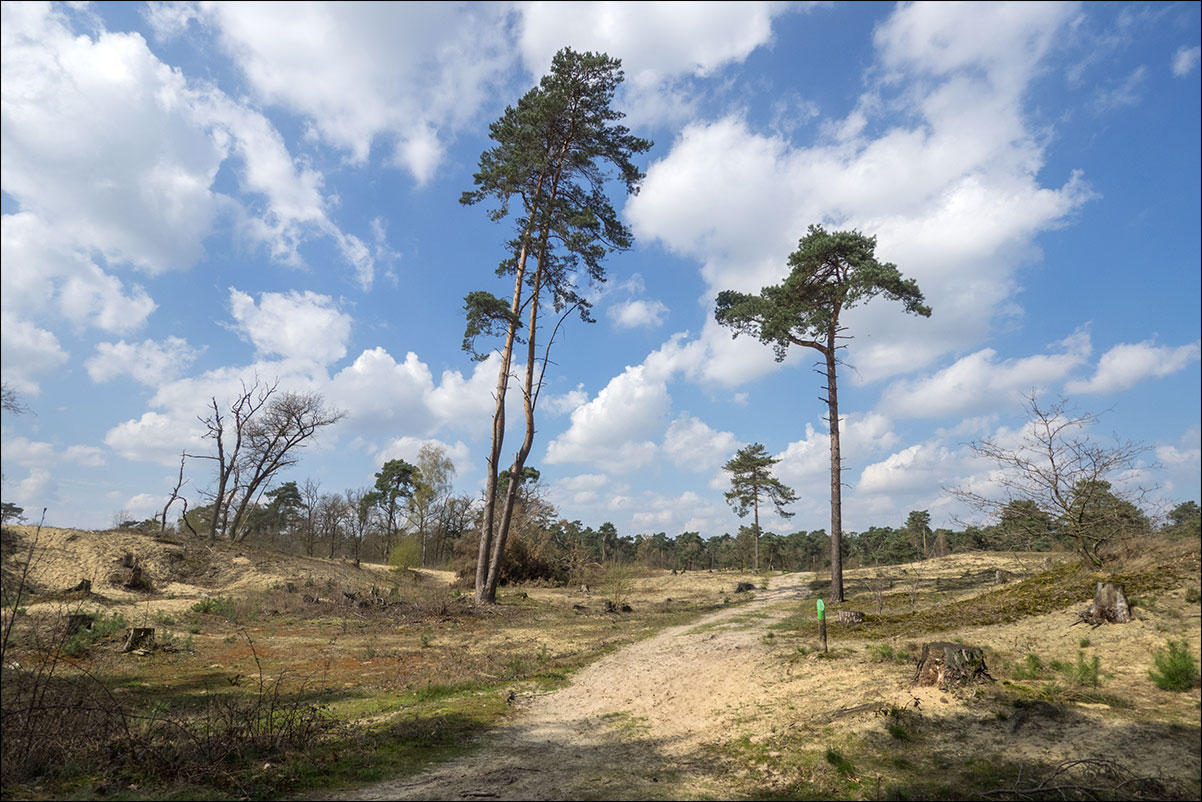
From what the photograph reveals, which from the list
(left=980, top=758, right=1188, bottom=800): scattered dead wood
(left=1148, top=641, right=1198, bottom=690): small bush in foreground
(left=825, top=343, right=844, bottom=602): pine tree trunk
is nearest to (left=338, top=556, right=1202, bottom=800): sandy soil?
(left=1148, top=641, right=1198, bottom=690): small bush in foreground

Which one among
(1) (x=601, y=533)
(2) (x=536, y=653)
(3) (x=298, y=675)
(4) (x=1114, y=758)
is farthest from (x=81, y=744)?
(1) (x=601, y=533)

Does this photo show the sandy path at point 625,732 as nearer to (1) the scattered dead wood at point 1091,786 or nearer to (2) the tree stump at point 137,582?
(1) the scattered dead wood at point 1091,786

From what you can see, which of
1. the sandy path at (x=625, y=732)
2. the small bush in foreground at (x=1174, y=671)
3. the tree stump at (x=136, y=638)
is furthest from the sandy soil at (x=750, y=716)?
the tree stump at (x=136, y=638)

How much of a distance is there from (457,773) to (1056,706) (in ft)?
21.3

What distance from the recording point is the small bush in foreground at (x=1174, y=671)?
18.8ft

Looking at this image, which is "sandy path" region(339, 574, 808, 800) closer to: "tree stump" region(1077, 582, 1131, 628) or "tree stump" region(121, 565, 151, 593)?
"tree stump" region(1077, 582, 1131, 628)

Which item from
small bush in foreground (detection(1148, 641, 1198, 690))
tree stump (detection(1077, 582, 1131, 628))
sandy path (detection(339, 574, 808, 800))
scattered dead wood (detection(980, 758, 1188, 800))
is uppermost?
tree stump (detection(1077, 582, 1131, 628))

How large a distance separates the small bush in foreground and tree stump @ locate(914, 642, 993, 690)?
5.27 feet

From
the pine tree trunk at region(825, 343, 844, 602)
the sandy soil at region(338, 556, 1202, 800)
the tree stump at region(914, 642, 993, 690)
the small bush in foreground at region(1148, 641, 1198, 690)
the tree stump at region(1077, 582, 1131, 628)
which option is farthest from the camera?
the pine tree trunk at region(825, 343, 844, 602)

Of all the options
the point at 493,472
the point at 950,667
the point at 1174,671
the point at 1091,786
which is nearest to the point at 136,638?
the point at 493,472

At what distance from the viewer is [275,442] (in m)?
35.7

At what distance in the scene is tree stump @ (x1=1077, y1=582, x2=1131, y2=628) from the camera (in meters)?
7.72

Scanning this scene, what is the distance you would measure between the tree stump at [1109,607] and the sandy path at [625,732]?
453cm

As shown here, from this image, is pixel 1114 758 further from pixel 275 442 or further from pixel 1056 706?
pixel 275 442
